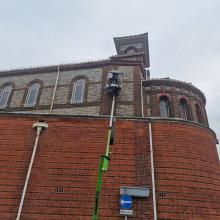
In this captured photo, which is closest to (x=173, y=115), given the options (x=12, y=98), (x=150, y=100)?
(x=150, y=100)

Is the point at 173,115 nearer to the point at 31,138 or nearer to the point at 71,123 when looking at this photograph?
the point at 71,123

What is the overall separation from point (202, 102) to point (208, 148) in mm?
4659

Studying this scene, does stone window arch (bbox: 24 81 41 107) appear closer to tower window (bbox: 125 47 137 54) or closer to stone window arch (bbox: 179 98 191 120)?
tower window (bbox: 125 47 137 54)

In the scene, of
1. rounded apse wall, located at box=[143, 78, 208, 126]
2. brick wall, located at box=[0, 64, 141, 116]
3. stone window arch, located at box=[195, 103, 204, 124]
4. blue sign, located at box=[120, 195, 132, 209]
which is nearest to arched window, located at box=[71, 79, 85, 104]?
brick wall, located at box=[0, 64, 141, 116]

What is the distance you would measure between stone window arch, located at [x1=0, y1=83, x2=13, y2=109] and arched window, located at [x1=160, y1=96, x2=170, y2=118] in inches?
449

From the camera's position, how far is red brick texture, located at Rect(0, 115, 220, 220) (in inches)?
490

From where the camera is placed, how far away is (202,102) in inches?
746

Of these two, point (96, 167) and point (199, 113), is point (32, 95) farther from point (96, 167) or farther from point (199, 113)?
point (199, 113)

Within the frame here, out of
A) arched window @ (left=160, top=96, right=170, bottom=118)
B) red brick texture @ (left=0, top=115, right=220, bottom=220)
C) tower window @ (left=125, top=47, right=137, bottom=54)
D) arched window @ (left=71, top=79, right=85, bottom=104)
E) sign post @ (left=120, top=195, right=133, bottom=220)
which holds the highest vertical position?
tower window @ (left=125, top=47, right=137, bottom=54)

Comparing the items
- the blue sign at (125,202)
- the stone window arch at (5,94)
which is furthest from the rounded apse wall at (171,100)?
the stone window arch at (5,94)

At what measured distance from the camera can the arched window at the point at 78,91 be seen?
58.7 feet

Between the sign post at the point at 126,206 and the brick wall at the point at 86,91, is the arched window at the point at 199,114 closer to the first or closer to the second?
the brick wall at the point at 86,91

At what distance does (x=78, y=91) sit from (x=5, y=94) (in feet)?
19.8

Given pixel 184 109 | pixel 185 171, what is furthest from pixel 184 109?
pixel 185 171
